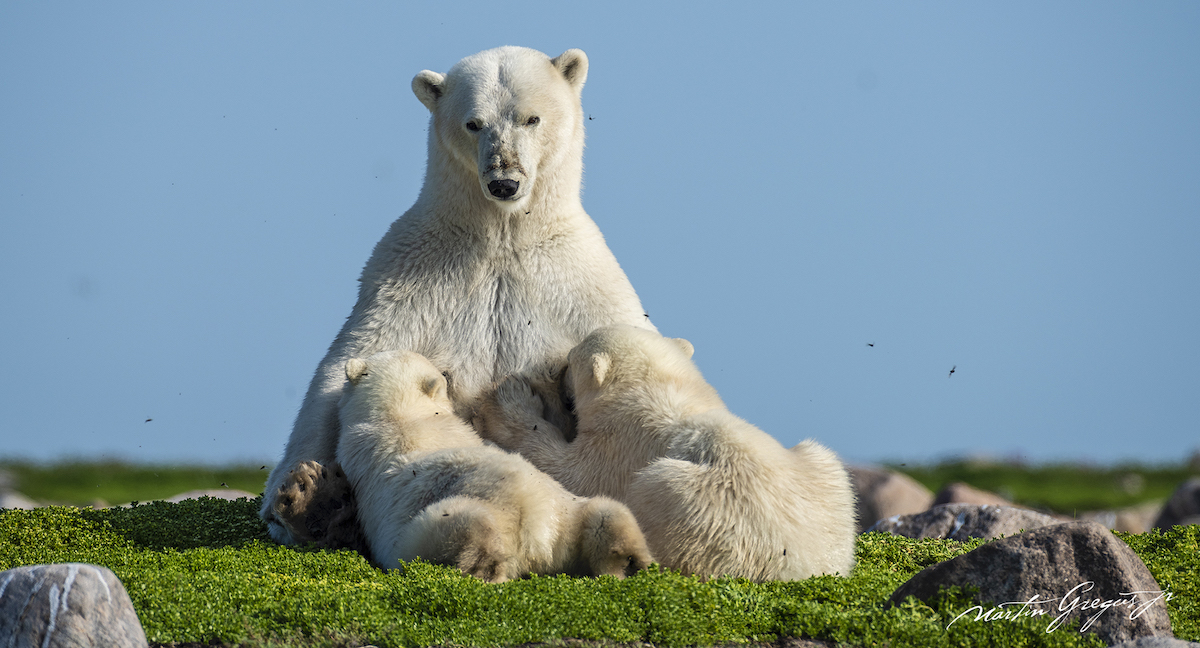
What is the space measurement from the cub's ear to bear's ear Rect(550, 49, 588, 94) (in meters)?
2.34

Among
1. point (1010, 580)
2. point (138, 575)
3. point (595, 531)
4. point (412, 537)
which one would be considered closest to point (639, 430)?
point (595, 531)

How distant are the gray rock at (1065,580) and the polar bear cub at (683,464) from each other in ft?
2.09

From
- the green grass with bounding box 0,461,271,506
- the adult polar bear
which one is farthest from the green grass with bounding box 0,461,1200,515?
the adult polar bear

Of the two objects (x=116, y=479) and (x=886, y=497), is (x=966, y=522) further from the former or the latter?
(x=116, y=479)

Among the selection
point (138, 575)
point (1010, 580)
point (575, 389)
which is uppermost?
point (575, 389)

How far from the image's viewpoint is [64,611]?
4055 mm

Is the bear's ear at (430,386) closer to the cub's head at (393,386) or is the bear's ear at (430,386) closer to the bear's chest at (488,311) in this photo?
the cub's head at (393,386)

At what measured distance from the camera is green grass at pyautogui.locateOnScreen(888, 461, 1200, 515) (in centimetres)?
2075

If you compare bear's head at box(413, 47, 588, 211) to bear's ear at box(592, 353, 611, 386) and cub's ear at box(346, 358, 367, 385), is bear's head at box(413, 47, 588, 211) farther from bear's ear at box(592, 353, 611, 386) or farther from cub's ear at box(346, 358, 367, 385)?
cub's ear at box(346, 358, 367, 385)

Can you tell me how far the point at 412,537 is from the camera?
5109 millimetres

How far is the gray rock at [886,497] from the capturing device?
13656mm

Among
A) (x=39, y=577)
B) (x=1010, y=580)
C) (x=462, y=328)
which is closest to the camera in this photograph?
(x=39, y=577)

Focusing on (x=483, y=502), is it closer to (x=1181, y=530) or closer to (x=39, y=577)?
(x=39, y=577)

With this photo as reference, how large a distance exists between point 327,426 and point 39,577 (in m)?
2.46
